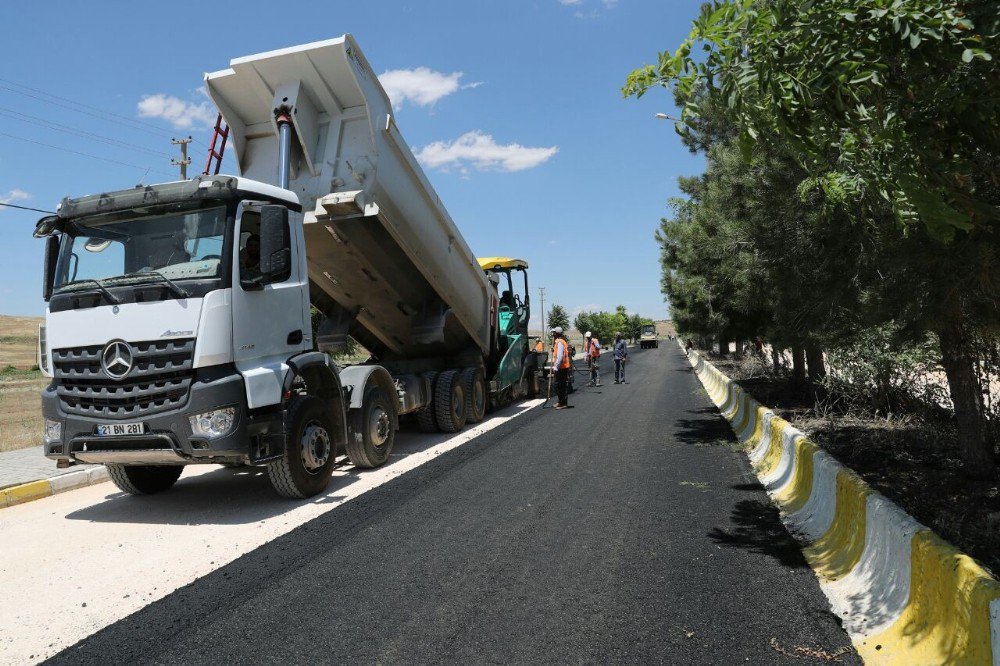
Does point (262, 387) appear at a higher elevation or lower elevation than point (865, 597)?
higher

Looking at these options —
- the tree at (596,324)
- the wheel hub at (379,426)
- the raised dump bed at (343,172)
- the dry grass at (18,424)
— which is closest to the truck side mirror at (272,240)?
the raised dump bed at (343,172)

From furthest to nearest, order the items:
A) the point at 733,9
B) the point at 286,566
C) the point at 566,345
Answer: the point at 566,345 → the point at 286,566 → the point at 733,9

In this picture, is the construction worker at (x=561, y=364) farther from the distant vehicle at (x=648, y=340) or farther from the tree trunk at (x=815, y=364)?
the distant vehicle at (x=648, y=340)

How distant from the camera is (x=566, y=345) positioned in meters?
14.0

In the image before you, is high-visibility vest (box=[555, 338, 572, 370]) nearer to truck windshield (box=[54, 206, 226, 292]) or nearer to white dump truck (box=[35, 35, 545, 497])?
white dump truck (box=[35, 35, 545, 497])

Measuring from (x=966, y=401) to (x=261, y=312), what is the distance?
6488 mm

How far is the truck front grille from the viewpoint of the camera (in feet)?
17.6

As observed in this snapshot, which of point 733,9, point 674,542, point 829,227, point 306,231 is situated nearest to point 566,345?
point 306,231

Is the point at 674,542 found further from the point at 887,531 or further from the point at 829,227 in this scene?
the point at 829,227

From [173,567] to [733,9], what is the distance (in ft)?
16.0

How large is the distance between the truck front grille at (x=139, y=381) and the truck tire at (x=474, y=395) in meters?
6.14

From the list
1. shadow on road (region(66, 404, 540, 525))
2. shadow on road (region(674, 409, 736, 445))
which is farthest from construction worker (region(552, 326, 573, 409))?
shadow on road (region(66, 404, 540, 525))

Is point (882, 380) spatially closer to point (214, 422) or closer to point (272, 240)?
point (272, 240)

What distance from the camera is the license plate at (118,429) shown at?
17.7 feet
